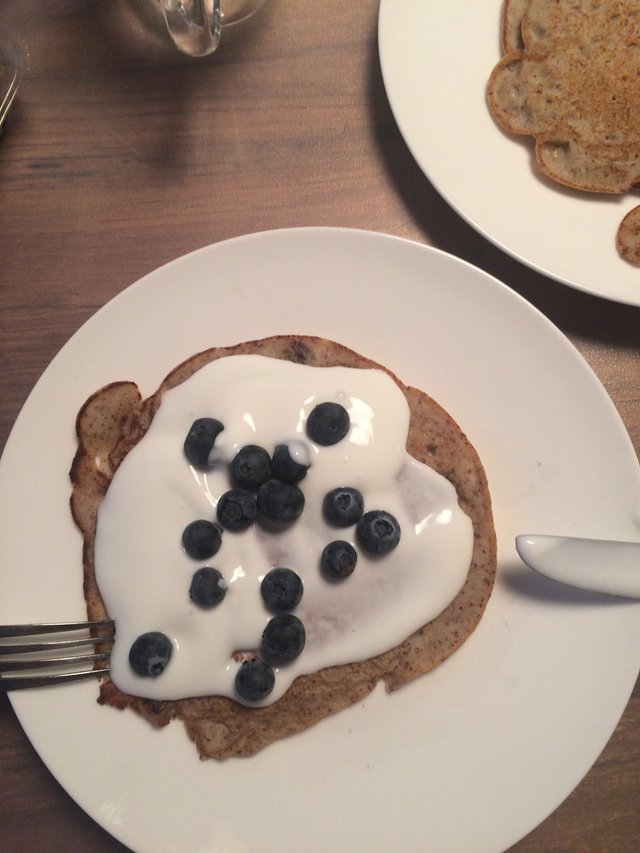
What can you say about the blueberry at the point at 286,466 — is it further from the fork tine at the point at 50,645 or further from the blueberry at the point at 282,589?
the fork tine at the point at 50,645

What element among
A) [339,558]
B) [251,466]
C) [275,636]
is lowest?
[275,636]

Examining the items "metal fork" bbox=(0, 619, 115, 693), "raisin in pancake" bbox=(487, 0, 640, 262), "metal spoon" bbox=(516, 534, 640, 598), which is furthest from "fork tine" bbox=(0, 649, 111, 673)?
"raisin in pancake" bbox=(487, 0, 640, 262)

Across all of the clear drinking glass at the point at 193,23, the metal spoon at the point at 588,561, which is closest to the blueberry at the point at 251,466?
the metal spoon at the point at 588,561

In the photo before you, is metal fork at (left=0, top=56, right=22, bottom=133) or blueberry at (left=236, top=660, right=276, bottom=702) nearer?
blueberry at (left=236, top=660, right=276, bottom=702)

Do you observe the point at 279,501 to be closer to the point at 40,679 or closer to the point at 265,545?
the point at 265,545

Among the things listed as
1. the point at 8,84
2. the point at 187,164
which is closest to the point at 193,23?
the point at 187,164

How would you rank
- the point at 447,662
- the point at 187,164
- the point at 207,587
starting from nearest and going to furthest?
the point at 207,587
the point at 447,662
the point at 187,164

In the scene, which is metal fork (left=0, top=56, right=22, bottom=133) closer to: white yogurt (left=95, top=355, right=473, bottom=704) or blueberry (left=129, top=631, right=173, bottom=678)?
white yogurt (left=95, top=355, right=473, bottom=704)
